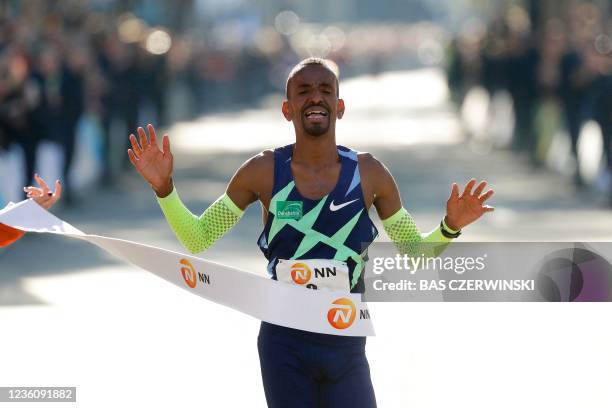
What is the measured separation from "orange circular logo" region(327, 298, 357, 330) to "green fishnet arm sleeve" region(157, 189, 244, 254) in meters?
0.48

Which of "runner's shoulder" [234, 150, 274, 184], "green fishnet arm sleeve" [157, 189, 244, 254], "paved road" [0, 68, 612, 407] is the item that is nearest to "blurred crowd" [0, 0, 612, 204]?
"paved road" [0, 68, 612, 407]

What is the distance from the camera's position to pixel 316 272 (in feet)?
19.0

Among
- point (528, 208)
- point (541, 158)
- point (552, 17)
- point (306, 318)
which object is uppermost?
point (552, 17)

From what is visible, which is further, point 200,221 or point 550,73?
point 550,73

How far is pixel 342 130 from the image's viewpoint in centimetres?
3709

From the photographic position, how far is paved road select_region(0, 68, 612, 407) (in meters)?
8.96

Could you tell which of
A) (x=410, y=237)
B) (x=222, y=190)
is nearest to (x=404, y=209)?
(x=410, y=237)

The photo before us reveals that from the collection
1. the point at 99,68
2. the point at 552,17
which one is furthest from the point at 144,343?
the point at 552,17

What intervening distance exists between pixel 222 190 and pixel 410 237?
54.3 ft

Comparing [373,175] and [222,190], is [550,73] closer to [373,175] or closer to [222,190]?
[222,190]

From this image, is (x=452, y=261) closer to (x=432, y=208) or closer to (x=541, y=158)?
(x=432, y=208)

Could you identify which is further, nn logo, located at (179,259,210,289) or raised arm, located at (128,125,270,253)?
nn logo, located at (179,259,210,289)

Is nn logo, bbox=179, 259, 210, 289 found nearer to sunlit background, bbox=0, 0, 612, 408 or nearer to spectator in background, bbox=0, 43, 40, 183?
sunlit background, bbox=0, 0, 612, 408

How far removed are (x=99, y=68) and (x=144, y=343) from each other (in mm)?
13672
